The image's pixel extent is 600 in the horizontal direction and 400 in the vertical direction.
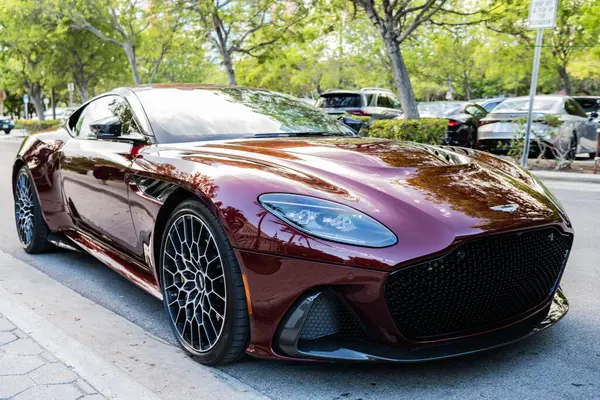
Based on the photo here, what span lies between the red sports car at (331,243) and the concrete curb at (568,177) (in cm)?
772

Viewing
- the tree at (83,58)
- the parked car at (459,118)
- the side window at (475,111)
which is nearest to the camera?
the parked car at (459,118)

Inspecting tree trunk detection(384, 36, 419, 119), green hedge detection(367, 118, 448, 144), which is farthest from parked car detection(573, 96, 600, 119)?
green hedge detection(367, 118, 448, 144)

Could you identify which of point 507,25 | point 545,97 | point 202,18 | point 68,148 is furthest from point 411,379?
point 202,18

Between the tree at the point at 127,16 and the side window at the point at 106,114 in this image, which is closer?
the side window at the point at 106,114

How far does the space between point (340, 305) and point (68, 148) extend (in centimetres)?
270

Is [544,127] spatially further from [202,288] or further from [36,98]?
[36,98]

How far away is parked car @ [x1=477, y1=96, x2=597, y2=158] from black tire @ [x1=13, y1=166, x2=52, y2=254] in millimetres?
9301

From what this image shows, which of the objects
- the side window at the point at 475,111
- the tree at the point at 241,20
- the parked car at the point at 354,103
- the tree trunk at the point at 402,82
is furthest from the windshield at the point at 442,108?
the tree at the point at 241,20

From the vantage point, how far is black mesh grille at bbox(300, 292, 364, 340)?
2.24 meters

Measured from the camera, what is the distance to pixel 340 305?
7.36 ft

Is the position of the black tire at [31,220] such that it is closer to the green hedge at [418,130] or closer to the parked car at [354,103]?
the green hedge at [418,130]

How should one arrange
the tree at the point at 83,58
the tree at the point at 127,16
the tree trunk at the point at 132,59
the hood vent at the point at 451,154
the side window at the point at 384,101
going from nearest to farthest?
the hood vent at the point at 451,154, the side window at the point at 384,101, the tree at the point at 127,16, the tree trunk at the point at 132,59, the tree at the point at 83,58

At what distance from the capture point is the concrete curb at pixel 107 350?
2377mm

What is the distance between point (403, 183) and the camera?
2518 millimetres
